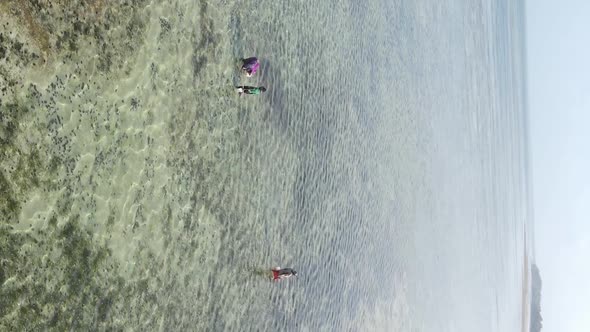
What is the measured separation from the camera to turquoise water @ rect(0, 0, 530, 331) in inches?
77.7

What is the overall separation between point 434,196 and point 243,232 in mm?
4220

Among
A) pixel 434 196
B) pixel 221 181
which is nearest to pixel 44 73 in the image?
pixel 221 181

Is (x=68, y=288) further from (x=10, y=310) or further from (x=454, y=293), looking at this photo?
(x=454, y=293)

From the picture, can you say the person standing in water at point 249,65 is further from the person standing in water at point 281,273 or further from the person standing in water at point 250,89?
the person standing in water at point 281,273

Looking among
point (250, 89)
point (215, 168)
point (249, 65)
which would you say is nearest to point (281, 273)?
point (215, 168)

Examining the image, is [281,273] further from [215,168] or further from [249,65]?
[249,65]

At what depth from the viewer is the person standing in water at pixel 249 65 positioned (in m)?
3.21

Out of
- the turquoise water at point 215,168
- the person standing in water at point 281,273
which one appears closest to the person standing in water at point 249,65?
the turquoise water at point 215,168

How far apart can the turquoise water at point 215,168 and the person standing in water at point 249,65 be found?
Answer: 4 centimetres

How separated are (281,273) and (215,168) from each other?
0.82 metres

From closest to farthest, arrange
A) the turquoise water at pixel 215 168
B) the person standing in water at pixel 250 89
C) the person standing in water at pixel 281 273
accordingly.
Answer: the turquoise water at pixel 215 168 < the person standing in water at pixel 250 89 < the person standing in water at pixel 281 273

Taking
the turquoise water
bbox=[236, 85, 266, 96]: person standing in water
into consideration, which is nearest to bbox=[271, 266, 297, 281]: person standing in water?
the turquoise water

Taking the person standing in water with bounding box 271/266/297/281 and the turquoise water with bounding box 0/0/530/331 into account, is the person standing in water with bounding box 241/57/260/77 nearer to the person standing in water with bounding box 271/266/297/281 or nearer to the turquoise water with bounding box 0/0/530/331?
the turquoise water with bounding box 0/0/530/331

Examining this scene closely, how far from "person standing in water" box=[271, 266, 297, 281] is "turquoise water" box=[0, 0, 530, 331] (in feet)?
0.18
